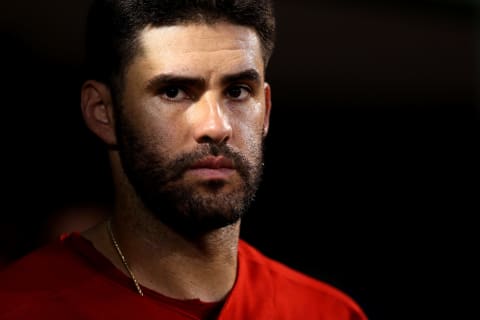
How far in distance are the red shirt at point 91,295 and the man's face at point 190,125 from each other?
0.20m

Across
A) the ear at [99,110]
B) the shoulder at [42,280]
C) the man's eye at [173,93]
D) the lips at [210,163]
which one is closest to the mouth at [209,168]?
the lips at [210,163]

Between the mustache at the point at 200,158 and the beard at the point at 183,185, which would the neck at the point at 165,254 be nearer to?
the beard at the point at 183,185

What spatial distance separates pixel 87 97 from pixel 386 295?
2232mm

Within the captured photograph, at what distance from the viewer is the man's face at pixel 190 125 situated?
169cm

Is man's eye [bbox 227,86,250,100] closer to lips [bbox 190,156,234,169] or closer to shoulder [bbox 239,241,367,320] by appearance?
lips [bbox 190,156,234,169]

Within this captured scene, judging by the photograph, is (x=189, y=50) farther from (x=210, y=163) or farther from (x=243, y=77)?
(x=210, y=163)

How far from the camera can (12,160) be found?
10.7ft

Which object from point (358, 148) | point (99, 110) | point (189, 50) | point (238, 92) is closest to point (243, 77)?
point (238, 92)

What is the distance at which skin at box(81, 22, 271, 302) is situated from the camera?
170cm

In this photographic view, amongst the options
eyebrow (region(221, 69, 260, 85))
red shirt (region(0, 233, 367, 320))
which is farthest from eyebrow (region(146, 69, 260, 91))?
red shirt (region(0, 233, 367, 320))

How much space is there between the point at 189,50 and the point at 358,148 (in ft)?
7.20

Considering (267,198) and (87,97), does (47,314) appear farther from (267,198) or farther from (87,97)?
(267,198)

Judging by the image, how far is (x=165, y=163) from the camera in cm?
172

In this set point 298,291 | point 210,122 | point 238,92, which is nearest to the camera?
point 210,122
